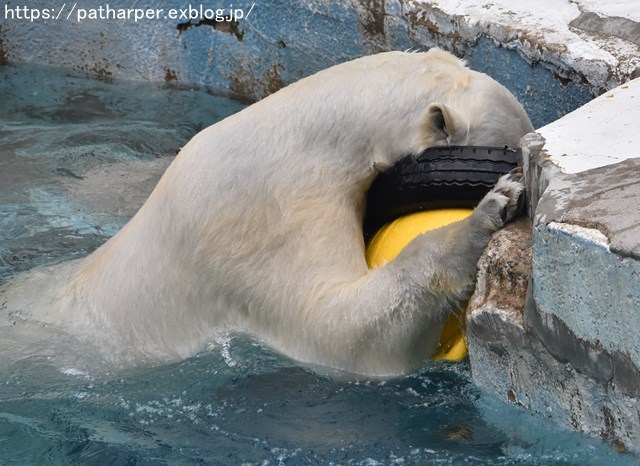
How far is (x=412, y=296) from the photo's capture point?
3.09 meters

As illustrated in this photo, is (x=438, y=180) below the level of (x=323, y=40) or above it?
below

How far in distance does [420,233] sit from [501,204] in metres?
0.51

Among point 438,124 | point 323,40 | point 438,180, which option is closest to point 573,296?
point 438,180

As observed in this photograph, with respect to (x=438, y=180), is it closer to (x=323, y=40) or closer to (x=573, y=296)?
(x=573, y=296)

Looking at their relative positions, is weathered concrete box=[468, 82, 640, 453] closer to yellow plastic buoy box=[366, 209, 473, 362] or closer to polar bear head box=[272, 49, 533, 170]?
yellow plastic buoy box=[366, 209, 473, 362]

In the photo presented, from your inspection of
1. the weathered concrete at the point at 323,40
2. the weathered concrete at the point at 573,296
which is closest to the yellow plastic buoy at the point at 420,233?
the weathered concrete at the point at 573,296

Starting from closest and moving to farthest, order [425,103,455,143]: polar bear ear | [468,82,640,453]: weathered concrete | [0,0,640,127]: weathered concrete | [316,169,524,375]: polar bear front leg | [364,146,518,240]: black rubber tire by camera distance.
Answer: [468,82,640,453]: weathered concrete < [316,169,524,375]: polar bear front leg < [364,146,518,240]: black rubber tire < [425,103,455,143]: polar bear ear < [0,0,640,127]: weathered concrete

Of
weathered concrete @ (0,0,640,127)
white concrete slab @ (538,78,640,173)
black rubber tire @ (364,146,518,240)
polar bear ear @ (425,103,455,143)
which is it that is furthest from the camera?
weathered concrete @ (0,0,640,127)

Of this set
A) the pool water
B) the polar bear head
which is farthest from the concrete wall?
the polar bear head

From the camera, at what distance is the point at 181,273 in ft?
11.6

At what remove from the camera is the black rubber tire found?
3.24 metres

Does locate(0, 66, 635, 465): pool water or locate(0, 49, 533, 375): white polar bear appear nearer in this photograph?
locate(0, 66, 635, 465): pool water

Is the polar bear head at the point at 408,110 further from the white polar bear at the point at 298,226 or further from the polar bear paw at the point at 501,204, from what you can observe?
the polar bear paw at the point at 501,204

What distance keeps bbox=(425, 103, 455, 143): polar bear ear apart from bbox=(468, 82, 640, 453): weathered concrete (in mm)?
374
